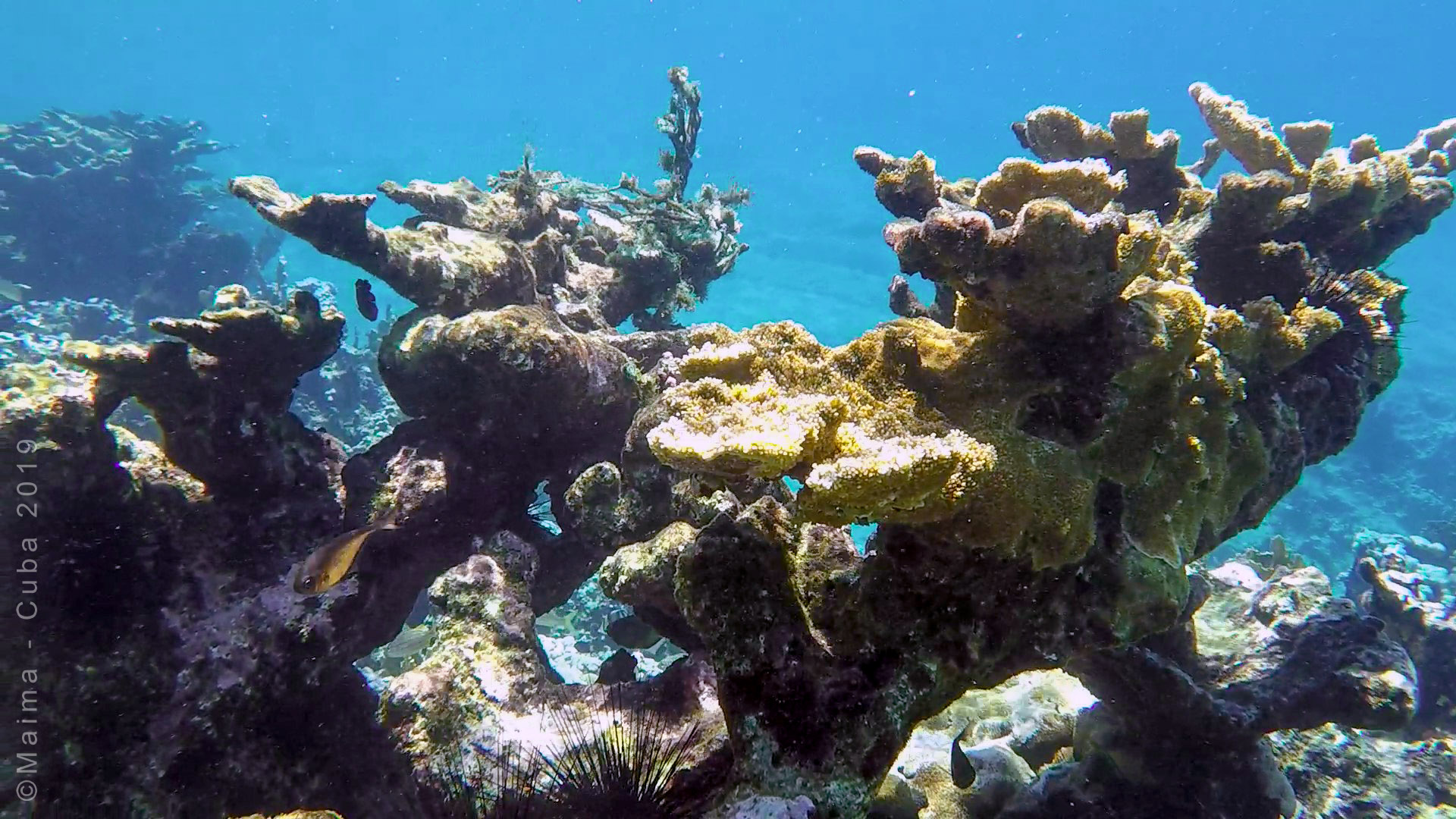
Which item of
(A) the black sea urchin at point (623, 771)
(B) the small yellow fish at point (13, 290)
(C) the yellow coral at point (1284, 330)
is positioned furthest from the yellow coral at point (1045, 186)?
(B) the small yellow fish at point (13, 290)

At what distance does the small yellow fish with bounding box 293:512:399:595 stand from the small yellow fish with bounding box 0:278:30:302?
22087 millimetres

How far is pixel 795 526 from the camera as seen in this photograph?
138 inches

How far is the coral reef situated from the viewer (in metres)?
21.1

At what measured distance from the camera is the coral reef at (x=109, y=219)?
2108cm

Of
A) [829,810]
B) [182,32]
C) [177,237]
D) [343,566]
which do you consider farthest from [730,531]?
[182,32]

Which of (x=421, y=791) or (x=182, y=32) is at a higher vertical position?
(x=182, y=32)

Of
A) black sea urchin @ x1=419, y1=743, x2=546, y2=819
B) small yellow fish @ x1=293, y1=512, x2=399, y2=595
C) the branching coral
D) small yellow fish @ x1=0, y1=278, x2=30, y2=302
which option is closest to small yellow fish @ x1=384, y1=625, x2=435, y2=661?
the branching coral

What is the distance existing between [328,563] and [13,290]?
23812 mm

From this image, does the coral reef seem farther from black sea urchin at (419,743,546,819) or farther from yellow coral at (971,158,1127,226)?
yellow coral at (971,158,1127,226)

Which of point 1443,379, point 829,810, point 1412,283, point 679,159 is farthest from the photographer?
point 1412,283

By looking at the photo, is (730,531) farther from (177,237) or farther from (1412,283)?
(1412,283)

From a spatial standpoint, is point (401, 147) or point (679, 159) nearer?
point (679, 159)

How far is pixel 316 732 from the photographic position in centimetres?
454

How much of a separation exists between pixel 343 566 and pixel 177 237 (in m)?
26.5
